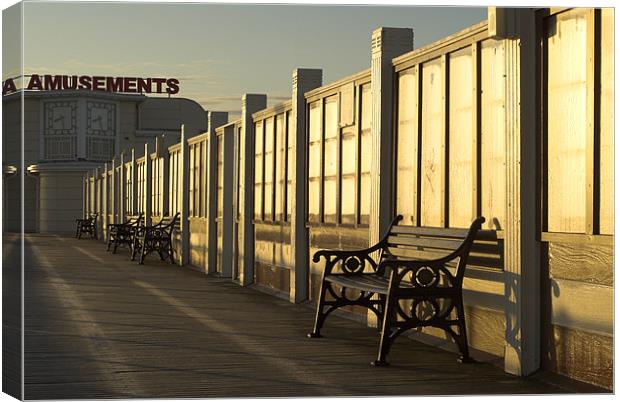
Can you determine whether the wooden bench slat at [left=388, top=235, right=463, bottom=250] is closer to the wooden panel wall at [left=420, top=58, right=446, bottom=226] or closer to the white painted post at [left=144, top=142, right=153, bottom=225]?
the wooden panel wall at [left=420, top=58, right=446, bottom=226]

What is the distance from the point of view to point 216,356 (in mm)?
6801

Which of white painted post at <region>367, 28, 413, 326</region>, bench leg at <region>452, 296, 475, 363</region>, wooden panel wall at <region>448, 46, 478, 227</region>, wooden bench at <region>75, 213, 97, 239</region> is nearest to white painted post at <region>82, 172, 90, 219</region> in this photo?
wooden bench at <region>75, 213, 97, 239</region>

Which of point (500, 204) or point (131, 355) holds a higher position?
point (500, 204)

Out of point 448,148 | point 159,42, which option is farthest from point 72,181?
point 448,148

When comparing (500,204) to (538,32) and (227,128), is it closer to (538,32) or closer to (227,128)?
(538,32)

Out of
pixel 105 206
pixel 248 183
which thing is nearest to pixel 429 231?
pixel 248 183

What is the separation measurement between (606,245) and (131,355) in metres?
3.00

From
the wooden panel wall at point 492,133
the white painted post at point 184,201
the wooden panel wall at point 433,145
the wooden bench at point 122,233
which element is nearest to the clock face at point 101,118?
the wooden bench at point 122,233

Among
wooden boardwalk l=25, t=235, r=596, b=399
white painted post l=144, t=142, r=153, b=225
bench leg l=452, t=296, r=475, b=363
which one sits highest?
white painted post l=144, t=142, r=153, b=225

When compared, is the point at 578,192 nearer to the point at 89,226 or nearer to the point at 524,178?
the point at 524,178

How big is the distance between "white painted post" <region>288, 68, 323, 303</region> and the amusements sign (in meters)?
42.1

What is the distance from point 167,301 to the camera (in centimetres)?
1063

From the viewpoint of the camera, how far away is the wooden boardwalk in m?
5.71

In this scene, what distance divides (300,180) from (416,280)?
3.82 metres
